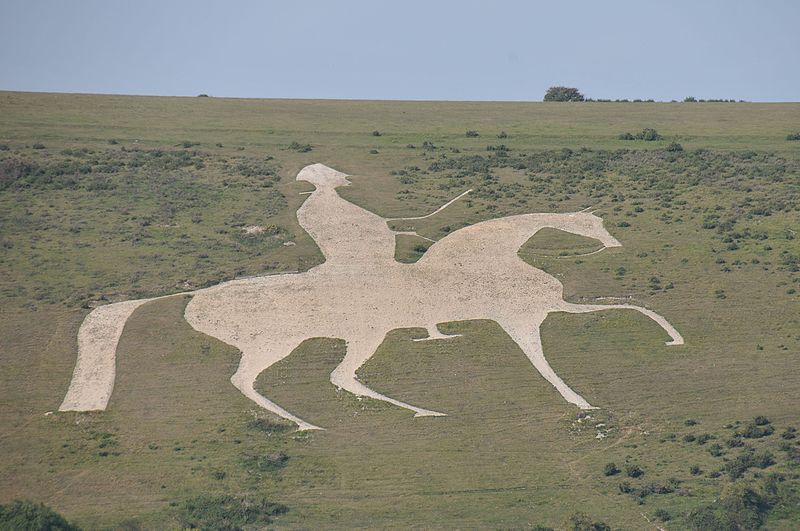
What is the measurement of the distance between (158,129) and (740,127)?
116 ft

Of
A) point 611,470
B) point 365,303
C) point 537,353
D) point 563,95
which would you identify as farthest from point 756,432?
point 563,95

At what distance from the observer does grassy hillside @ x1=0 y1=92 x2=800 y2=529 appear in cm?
4478

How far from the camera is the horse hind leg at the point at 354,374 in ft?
167

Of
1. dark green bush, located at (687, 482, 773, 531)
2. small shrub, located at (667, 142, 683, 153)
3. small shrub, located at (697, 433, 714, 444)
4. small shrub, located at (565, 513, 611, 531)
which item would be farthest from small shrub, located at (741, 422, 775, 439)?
small shrub, located at (667, 142, 683, 153)

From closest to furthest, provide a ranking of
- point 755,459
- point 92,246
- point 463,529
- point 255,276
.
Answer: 1. point 463,529
2. point 755,459
3. point 255,276
4. point 92,246

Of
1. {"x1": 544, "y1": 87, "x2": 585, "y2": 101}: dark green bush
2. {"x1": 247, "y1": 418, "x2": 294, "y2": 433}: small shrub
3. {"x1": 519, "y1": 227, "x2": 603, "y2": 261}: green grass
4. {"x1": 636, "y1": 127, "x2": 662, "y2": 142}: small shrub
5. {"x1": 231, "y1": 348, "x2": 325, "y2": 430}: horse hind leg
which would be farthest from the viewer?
{"x1": 544, "y1": 87, "x2": 585, "y2": 101}: dark green bush

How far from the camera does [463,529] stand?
1651 inches

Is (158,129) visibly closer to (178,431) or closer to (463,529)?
(178,431)

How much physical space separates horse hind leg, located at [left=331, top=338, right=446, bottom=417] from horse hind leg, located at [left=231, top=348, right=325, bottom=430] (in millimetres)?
2302

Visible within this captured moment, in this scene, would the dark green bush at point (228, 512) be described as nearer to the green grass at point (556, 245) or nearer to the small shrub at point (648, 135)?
the green grass at point (556, 245)

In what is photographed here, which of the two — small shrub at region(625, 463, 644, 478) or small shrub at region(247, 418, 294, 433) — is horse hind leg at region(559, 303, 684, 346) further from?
small shrub at region(247, 418, 294, 433)

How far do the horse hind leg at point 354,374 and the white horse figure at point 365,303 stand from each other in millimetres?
37

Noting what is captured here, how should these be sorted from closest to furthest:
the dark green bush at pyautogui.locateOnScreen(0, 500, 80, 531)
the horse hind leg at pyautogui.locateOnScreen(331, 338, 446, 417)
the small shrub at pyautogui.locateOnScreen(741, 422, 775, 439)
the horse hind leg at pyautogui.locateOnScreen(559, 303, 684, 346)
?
the dark green bush at pyautogui.locateOnScreen(0, 500, 80, 531)
the small shrub at pyautogui.locateOnScreen(741, 422, 775, 439)
the horse hind leg at pyautogui.locateOnScreen(331, 338, 446, 417)
the horse hind leg at pyautogui.locateOnScreen(559, 303, 684, 346)

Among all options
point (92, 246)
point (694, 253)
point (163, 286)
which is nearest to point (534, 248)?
point (694, 253)
